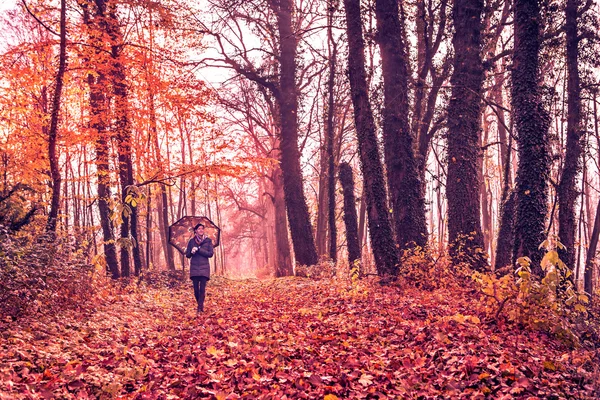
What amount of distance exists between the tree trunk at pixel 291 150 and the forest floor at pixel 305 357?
395 inches

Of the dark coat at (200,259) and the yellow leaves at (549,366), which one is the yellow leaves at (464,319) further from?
the dark coat at (200,259)

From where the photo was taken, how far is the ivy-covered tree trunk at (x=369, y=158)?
10.8m

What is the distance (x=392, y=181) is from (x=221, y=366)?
7770 mm

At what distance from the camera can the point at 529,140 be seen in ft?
28.2

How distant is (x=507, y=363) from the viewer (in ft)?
14.2

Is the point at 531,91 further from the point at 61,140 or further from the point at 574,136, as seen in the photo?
the point at 61,140

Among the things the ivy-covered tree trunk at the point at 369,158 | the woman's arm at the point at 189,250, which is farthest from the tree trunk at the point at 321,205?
the woman's arm at the point at 189,250

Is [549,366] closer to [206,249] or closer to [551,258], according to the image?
[551,258]

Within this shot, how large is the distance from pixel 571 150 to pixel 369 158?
20.0ft

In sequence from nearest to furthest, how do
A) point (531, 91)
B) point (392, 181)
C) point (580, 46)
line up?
point (531, 91) → point (392, 181) → point (580, 46)

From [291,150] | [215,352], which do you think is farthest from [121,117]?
[215,352]

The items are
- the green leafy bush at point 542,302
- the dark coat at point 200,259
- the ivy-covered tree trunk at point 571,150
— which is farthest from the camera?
the ivy-covered tree trunk at point 571,150

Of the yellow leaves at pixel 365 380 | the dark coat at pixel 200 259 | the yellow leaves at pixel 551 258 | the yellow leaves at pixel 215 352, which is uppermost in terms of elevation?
the yellow leaves at pixel 551 258

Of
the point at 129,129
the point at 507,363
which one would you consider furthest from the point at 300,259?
the point at 507,363
